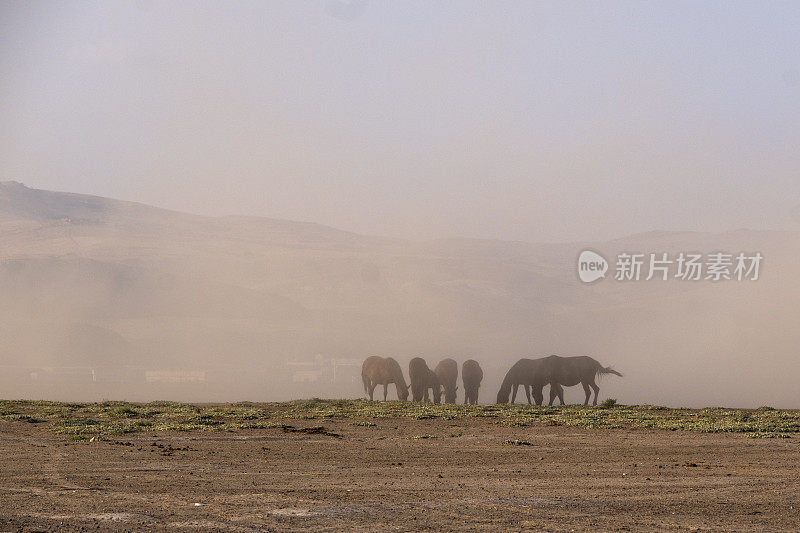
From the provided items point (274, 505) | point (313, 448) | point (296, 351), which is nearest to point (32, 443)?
point (313, 448)

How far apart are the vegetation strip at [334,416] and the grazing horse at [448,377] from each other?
15658mm

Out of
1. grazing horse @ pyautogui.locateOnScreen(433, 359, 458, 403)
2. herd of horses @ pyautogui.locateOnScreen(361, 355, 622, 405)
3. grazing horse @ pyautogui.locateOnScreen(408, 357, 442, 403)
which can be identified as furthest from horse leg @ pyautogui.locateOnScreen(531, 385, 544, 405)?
grazing horse @ pyautogui.locateOnScreen(408, 357, 442, 403)

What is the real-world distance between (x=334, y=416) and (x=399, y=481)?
1510 cm

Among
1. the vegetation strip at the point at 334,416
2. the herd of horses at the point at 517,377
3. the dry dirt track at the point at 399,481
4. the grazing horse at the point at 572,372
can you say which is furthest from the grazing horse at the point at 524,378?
the dry dirt track at the point at 399,481

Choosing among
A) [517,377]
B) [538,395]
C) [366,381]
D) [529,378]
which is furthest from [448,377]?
[366,381]

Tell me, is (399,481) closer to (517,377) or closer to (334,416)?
(334,416)

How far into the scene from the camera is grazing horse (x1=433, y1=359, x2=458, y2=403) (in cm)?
5256

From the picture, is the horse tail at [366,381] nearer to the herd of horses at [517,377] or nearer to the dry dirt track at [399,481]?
the herd of horses at [517,377]

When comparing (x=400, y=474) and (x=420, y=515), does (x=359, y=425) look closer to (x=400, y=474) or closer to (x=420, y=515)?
(x=400, y=474)

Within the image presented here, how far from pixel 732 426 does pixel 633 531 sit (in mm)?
15653

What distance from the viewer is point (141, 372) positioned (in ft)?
452

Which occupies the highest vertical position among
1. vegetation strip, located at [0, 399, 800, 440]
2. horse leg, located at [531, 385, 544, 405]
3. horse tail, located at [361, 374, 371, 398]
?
horse tail, located at [361, 374, 371, 398]

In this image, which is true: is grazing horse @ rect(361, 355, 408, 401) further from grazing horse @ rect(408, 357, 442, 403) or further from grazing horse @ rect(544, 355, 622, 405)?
grazing horse @ rect(544, 355, 622, 405)

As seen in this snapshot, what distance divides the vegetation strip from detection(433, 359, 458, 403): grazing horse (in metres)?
15.7
